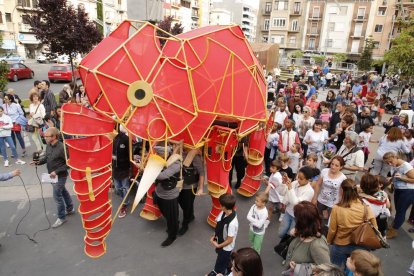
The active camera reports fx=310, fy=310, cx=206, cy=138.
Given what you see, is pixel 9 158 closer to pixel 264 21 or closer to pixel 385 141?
pixel 385 141

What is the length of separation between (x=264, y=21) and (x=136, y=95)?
49080 millimetres

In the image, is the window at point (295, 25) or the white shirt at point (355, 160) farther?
the window at point (295, 25)

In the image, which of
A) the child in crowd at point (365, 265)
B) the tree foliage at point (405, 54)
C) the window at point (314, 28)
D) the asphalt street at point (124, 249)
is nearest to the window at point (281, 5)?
the window at point (314, 28)

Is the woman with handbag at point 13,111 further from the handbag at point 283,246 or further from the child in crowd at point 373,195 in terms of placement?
the child in crowd at point 373,195

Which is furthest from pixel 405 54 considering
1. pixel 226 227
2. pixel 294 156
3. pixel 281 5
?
pixel 281 5

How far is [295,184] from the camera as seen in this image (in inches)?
166

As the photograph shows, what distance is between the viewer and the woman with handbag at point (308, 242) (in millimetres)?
2744

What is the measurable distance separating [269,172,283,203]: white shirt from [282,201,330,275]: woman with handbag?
2000 mm

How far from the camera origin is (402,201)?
15.6 ft

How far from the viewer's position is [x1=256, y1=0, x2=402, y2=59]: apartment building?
1526 inches

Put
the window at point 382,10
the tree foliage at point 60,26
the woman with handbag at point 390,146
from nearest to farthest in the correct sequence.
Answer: the woman with handbag at point 390,146 → the tree foliage at point 60,26 → the window at point 382,10

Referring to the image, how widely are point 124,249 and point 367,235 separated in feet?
10.3

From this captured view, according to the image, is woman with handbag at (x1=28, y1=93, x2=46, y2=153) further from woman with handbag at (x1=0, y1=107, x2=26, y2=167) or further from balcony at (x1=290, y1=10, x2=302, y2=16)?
balcony at (x1=290, y1=10, x2=302, y2=16)

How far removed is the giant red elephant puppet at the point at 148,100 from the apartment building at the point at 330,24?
3949 cm
